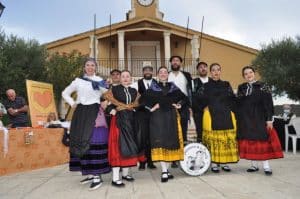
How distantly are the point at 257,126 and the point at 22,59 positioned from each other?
519 inches

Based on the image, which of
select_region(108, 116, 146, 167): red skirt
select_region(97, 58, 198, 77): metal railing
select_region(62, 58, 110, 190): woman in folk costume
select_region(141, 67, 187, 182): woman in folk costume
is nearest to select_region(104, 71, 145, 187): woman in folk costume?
select_region(108, 116, 146, 167): red skirt

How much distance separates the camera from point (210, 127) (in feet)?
19.2

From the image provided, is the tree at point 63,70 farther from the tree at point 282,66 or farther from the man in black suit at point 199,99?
the man in black suit at point 199,99

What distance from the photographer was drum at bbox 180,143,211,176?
5555 millimetres

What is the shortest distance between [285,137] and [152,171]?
15.0ft

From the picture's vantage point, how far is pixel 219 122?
5.80 meters

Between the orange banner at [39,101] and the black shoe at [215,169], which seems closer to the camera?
the black shoe at [215,169]

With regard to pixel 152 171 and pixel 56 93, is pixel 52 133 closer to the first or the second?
pixel 152 171

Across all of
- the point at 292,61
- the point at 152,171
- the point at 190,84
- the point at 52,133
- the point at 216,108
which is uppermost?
the point at 292,61

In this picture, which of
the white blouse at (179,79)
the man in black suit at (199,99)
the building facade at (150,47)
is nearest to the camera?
the man in black suit at (199,99)

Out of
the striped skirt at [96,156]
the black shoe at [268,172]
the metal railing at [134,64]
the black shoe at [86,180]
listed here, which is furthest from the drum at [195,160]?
the metal railing at [134,64]

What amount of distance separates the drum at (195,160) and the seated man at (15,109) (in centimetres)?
415

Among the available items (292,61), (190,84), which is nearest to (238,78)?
(292,61)

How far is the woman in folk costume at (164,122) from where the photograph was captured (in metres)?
5.34
